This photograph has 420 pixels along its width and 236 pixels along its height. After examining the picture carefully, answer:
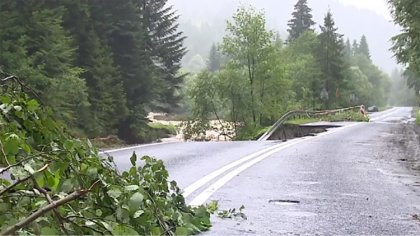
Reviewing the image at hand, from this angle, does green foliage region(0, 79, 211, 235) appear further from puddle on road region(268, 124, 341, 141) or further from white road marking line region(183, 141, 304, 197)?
puddle on road region(268, 124, 341, 141)

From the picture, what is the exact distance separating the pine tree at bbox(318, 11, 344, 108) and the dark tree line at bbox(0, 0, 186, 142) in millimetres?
32329

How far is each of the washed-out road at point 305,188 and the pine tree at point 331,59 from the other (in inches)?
1755

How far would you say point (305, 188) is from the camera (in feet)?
23.9

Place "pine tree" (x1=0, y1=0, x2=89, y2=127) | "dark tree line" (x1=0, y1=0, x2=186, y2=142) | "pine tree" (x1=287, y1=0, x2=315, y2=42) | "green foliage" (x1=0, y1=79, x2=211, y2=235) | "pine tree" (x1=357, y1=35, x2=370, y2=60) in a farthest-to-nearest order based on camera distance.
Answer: "pine tree" (x1=357, y1=35, x2=370, y2=60) < "pine tree" (x1=287, y1=0, x2=315, y2=42) < "dark tree line" (x1=0, y1=0, x2=186, y2=142) < "pine tree" (x1=0, y1=0, x2=89, y2=127) < "green foliage" (x1=0, y1=79, x2=211, y2=235)

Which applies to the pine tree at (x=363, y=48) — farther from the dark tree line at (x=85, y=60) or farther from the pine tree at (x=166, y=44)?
the dark tree line at (x=85, y=60)

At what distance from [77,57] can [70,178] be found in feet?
64.6

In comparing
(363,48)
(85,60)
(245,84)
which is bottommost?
(245,84)

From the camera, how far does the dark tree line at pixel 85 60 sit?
14992 mm

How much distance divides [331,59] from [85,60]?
133 feet

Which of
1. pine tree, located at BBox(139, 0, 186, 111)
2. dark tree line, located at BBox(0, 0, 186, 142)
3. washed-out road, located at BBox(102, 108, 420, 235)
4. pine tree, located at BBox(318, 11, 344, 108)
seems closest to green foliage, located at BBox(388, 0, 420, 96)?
washed-out road, located at BBox(102, 108, 420, 235)

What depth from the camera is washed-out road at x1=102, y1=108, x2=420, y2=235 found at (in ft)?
16.5

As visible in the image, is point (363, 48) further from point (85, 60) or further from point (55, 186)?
point (55, 186)

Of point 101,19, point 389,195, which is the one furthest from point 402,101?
point 389,195

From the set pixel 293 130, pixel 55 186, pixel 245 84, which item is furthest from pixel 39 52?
pixel 245 84
